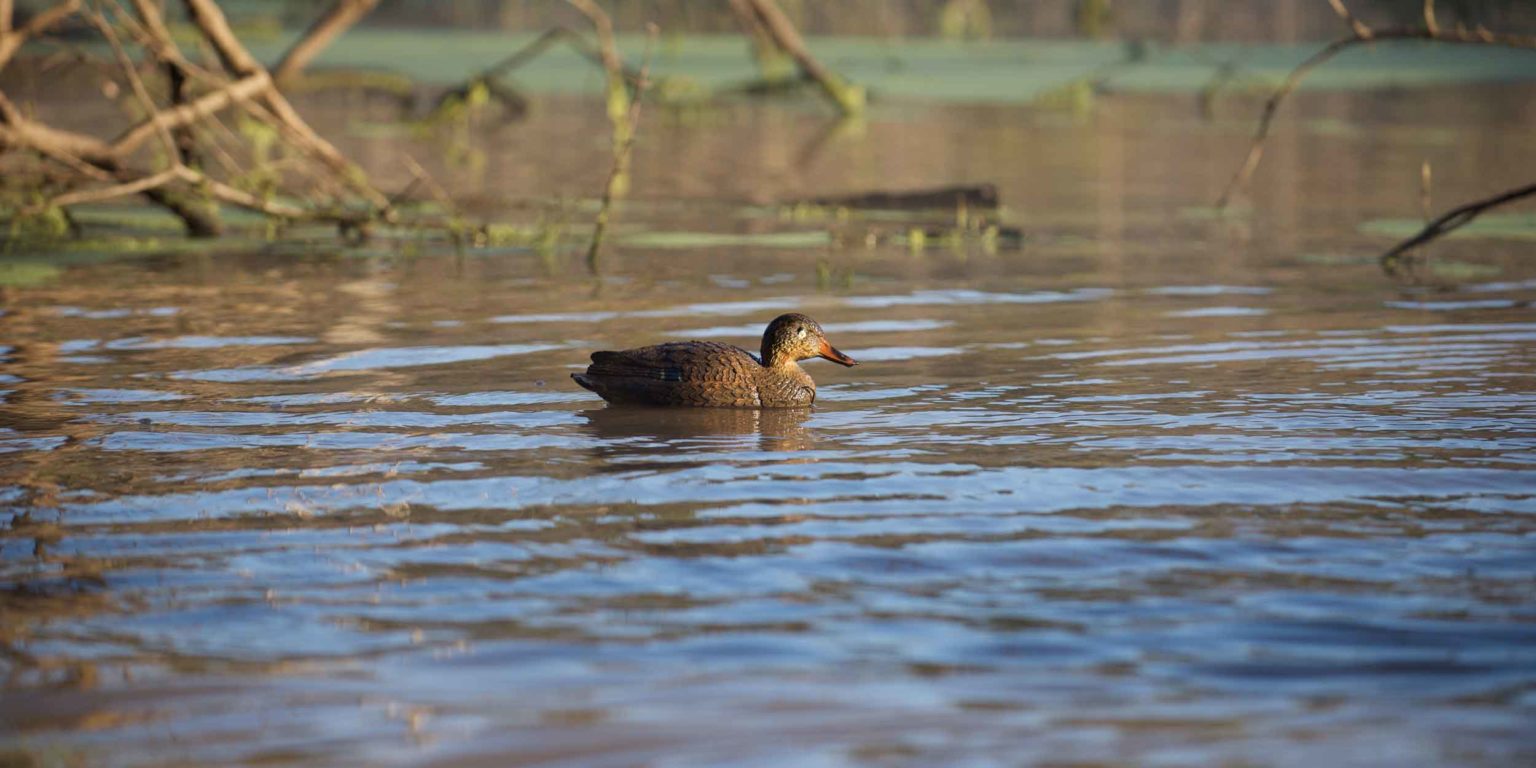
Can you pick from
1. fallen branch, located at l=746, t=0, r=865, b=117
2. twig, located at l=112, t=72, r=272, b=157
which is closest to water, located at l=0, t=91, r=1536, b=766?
twig, located at l=112, t=72, r=272, b=157

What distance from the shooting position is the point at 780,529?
6.50m

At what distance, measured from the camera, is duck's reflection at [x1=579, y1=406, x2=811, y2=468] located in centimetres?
794

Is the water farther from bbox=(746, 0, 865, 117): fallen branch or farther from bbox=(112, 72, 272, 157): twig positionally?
bbox=(746, 0, 865, 117): fallen branch

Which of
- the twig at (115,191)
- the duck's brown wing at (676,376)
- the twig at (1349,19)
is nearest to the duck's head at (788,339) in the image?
the duck's brown wing at (676,376)

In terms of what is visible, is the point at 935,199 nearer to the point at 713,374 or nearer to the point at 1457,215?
the point at 1457,215

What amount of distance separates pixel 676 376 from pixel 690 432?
16.9 inches

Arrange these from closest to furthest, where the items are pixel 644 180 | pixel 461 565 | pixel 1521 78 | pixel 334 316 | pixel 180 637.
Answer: pixel 180 637 → pixel 461 565 → pixel 334 316 → pixel 644 180 → pixel 1521 78

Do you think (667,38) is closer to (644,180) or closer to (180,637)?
(644,180)

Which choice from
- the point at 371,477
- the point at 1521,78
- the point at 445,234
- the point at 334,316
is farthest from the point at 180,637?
the point at 1521,78

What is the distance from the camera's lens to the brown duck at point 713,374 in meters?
8.73

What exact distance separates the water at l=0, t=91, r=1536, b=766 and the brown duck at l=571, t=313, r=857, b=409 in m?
0.11

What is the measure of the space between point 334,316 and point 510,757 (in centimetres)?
757

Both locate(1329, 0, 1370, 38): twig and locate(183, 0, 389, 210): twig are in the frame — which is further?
locate(183, 0, 389, 210): twig

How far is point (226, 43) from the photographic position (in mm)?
14039
